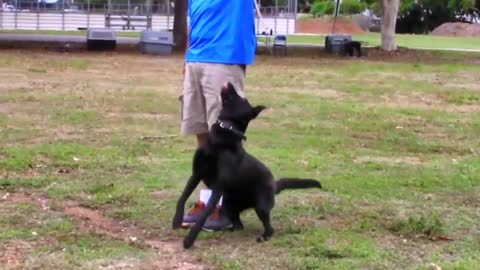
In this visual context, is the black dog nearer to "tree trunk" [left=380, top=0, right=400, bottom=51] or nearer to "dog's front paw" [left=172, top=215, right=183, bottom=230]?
"dog's front paw" [left=172, top=215, right=183, bottom=230]

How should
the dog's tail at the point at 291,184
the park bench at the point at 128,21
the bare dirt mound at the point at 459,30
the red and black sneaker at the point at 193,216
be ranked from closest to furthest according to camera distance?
the red and black sneaker at the point at 193,216
the dog's tail at the point at 291,184
the park bench at the point at 128,21
the bare dirt mound at the point at 459,30

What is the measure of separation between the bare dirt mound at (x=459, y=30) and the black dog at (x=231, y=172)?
148ft

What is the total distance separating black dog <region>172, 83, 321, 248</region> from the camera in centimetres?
526

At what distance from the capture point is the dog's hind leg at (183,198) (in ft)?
18.2

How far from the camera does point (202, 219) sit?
17.3 ft

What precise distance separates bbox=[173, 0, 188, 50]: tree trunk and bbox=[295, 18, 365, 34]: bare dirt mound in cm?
2153

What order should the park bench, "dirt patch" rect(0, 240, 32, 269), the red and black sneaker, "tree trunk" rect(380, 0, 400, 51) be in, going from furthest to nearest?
the park bench, "tree trunk" rect(380, 0, 400, 51), the red and black sneaker, "dirt patch" rect(0, 240, 32, 269)

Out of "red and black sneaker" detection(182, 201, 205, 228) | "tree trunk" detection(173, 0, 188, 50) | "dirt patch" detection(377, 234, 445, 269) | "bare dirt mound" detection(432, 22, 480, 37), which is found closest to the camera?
"dirt patch" detection(377, 234, 445, 269)

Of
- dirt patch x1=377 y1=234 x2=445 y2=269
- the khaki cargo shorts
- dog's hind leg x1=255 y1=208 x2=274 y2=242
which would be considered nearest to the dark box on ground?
the khaki cargo shorts

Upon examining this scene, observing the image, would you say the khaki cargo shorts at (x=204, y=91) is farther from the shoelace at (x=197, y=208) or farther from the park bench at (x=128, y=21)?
the park bench at (x=128, y=21)

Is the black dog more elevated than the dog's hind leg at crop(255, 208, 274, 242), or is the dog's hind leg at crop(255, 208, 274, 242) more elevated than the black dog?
the black dog

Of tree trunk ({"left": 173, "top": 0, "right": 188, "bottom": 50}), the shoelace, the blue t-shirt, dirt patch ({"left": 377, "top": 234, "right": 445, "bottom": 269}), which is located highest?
the blue t-shirt

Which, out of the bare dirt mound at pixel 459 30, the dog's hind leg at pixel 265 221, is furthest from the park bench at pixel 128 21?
the dog's hind leg at pixel 265 221

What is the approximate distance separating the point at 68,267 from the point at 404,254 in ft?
5.95
